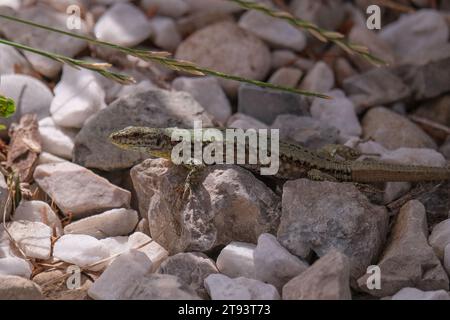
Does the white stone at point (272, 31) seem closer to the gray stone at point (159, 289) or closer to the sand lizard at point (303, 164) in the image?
the sand lizard at point (303, 164)

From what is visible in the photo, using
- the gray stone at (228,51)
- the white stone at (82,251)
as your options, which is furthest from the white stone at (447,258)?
the gray stone at (228,51)

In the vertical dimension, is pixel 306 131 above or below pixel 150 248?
above

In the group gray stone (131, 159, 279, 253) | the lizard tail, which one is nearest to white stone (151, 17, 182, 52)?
gray stone (131, 159, 279, 253)

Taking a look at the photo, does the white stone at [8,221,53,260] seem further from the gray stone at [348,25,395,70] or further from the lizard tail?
the gray stone at [348,25,395,70]

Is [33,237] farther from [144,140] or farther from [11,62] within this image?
[11,62]

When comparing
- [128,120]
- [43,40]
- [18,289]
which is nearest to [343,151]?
[128,120]

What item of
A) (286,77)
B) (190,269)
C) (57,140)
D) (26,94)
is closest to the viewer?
(190,269)

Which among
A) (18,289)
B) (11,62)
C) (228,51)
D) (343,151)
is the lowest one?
(18,289)
